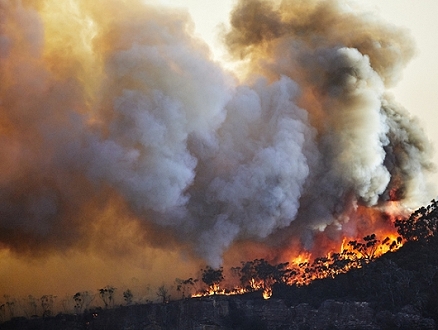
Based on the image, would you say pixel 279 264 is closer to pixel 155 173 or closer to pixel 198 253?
pixel 198 253

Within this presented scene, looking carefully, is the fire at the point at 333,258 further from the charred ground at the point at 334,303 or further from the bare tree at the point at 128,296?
the bare tree at the point at 128,296

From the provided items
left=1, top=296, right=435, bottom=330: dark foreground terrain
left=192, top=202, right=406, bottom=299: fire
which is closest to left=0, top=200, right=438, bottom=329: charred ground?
left=1, top=296, right=435, bottom=330: dark foreground terrain

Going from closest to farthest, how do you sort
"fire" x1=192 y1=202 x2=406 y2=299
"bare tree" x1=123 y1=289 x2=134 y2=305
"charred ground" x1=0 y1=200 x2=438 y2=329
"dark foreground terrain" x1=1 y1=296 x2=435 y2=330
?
"dark foreground terrain" x1=1 y1=296 x2=435 y2=330
"charred ground" x1=0 y1=200 x2=438 y2=329
"fire" x1=192 y1=202 x2=406 y2=299
"bare tree" x1=123 y1=289 x2=134 y2=305

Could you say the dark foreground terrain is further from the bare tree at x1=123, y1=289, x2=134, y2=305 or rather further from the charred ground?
the bare tree at x1=123, y1=289, x2=134, y2=305

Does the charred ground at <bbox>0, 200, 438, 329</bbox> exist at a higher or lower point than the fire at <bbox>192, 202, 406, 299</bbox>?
lower

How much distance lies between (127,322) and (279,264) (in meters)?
21.8

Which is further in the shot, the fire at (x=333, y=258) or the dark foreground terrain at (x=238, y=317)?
the fire at (x=333, y=258)

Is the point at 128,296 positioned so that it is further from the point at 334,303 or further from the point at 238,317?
the point at 334,303

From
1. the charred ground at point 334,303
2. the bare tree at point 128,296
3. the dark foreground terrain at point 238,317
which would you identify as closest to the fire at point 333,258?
the charred ground at point 334,303

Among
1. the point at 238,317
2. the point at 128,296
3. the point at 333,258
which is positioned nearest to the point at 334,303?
the point at 333,258

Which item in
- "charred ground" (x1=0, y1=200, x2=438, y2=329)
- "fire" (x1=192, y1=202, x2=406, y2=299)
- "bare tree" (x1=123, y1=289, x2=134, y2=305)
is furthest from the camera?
"bare tree" (x1=123, y1=289, x2=134, y2=305)

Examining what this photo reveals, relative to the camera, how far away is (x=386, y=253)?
101m

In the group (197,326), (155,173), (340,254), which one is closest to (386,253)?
(340,254)

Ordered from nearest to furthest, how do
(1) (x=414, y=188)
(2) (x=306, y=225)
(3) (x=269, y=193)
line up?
(3) (x=269, y=193) → (2) (x=306, y=225) → (1) (x=414, y=188)
